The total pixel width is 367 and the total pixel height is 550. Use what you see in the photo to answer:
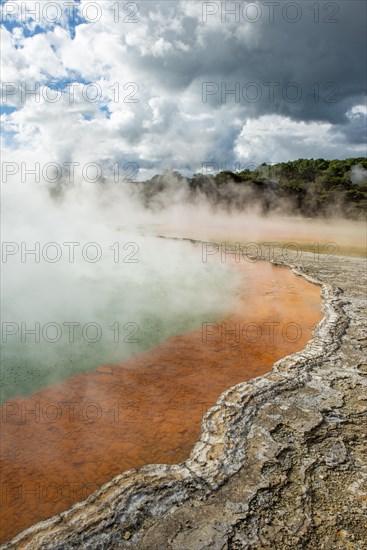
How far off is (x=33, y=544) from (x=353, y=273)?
6.77 metres

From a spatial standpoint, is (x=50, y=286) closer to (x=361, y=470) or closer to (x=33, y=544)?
(x=33, y=544)

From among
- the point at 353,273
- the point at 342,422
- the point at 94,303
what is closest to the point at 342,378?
the point at 342,422

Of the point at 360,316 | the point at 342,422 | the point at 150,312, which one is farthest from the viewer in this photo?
the point at 150,312

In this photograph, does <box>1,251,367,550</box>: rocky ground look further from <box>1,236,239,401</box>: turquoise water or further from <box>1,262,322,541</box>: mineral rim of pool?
<box>1,236,239,401</box>: turquoise water

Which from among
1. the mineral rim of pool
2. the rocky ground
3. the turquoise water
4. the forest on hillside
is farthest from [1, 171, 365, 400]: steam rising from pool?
the forest on hillside

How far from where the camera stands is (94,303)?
538 cm

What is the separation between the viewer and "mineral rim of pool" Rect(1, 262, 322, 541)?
2.35 meters

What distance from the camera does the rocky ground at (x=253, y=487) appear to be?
5.92ft

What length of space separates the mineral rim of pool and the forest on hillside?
15.6 metres

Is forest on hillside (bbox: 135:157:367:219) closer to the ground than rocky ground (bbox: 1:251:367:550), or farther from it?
farther from it

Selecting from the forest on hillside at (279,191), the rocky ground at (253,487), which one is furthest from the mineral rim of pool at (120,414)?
the forest on hillside at (279,191)

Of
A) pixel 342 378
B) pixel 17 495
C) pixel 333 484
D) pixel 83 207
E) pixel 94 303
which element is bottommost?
pixel 17 495

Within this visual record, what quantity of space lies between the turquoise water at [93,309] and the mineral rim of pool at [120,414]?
0.91ft

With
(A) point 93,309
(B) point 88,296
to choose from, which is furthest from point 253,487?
(B) point 88,296
